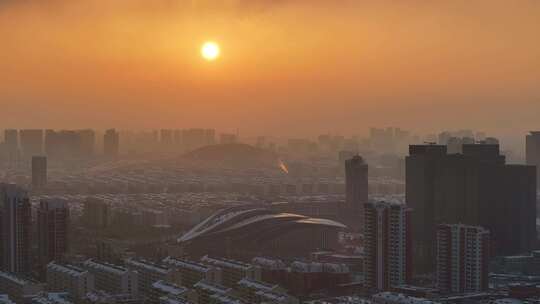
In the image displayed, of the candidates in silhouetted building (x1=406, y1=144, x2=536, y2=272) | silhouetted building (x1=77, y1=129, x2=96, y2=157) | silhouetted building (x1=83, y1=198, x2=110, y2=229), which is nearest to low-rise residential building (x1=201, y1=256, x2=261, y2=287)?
silhouetted building (x1=406, y1=144, x2=536, y2=272)

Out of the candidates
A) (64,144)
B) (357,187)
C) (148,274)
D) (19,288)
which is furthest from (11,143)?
(19,288)

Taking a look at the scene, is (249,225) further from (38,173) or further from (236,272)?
(38,173)

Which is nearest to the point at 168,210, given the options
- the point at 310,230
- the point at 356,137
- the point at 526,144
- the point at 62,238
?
the point at 310,230

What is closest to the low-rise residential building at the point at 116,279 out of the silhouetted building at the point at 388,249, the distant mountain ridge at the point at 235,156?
the silhouetted building at the point at 388,249

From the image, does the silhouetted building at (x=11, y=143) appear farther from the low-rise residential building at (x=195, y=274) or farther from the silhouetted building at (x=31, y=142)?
the low-rise residential building at (x=195, y=274)

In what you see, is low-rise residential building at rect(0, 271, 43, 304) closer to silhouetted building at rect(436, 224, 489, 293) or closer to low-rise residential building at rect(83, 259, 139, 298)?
Answer: low-rise residential building at rect(83, 259, 139, 298)
